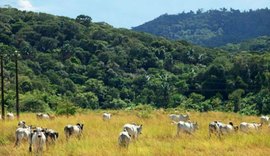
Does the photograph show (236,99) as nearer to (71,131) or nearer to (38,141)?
(71,131)

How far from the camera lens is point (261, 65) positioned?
268ft

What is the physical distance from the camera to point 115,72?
3760 inches

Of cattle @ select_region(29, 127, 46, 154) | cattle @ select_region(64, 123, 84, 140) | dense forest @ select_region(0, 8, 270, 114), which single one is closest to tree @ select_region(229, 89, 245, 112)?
dense forest @ select_region(0, 8, 270, 114)

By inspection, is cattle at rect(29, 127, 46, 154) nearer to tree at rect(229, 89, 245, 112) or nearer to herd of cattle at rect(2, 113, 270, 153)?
herd of cattle at rect(2, 113, 270, 153)

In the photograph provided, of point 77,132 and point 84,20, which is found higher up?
point 84,20

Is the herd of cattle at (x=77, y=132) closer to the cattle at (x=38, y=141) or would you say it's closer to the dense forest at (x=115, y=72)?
the cattle at (x=38, y=141)

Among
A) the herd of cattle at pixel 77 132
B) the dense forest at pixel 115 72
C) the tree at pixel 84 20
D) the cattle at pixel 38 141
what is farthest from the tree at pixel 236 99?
the tree at pixel 84 20

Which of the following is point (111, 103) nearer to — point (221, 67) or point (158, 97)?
point (158, 97)

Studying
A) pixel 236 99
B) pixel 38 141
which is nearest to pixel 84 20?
pixel 236 99

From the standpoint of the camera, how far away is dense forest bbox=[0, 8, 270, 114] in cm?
Result: 6988

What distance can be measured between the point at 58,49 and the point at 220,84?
40833mm

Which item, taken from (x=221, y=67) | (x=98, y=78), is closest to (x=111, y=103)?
(x=98, y=78)

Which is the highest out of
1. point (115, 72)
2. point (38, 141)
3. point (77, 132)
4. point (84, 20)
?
point (84, 20)

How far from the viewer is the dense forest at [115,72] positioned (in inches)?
2751
